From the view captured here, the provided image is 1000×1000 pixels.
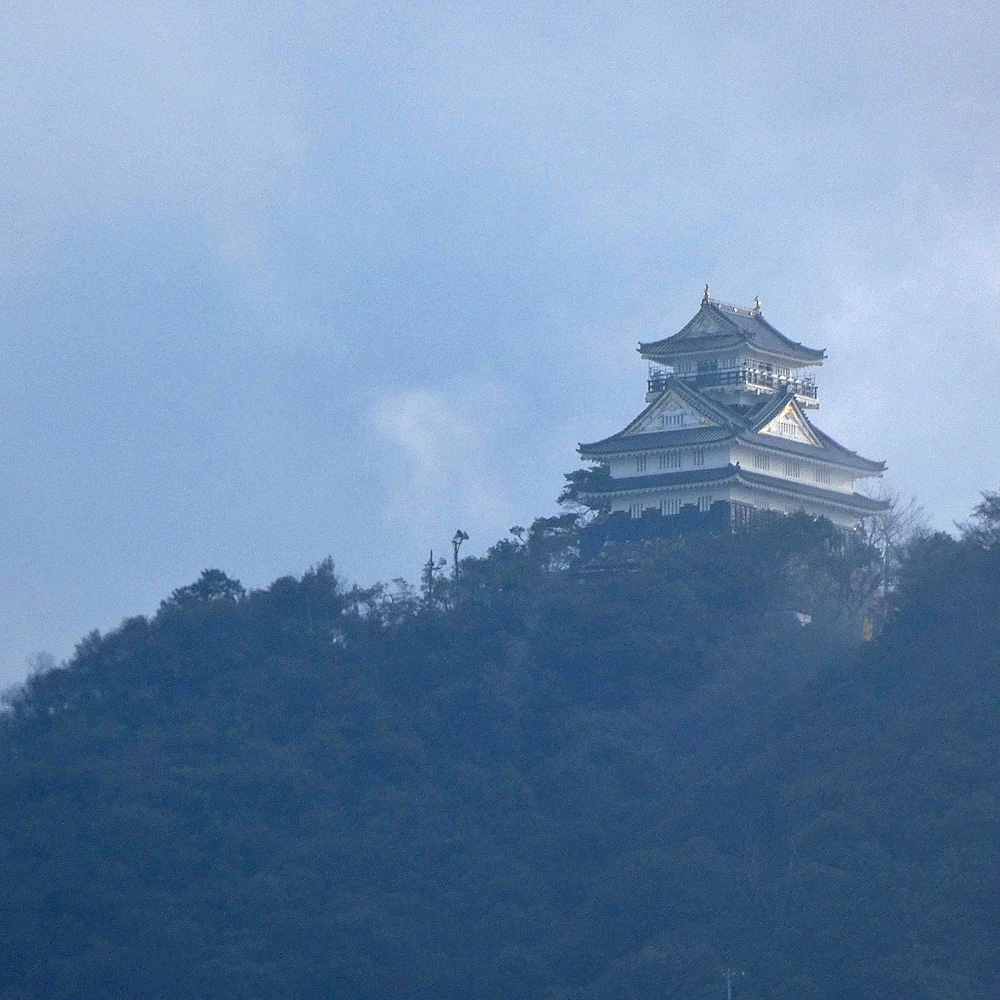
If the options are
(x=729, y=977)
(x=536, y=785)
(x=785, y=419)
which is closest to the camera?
(x=729, y=977)

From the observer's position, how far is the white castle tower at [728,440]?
55.8 meters

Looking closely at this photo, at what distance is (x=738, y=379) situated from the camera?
58.0m

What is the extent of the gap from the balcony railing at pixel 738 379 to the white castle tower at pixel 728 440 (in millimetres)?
24

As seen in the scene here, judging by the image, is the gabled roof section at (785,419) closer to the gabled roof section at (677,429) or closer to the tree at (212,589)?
the gabled roof section at (677,429)

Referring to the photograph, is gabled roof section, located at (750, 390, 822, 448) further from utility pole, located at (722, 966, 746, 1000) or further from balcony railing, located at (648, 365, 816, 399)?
utility pole, located at (722, 966, 746, 1000)

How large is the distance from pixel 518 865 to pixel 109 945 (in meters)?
7.65

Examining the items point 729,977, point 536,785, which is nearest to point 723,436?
point 536,785

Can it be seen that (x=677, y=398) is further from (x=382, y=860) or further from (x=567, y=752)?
(x=382, y=860)

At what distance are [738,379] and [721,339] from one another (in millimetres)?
1051

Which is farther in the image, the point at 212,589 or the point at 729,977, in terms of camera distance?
the point at 212,589

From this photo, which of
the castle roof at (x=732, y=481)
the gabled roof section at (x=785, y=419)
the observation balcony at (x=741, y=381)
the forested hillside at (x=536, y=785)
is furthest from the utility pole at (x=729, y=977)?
the observation balcony at (x=741, y=381)

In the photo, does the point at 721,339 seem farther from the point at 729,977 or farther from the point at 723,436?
the point at 729,977

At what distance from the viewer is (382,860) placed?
4725cm

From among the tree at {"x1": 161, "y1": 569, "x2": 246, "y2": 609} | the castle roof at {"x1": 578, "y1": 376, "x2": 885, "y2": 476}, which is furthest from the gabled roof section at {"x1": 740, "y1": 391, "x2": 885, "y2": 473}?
the tree at {"x1": 161, "y1": 569, "x2": 246, "y2": 609}
